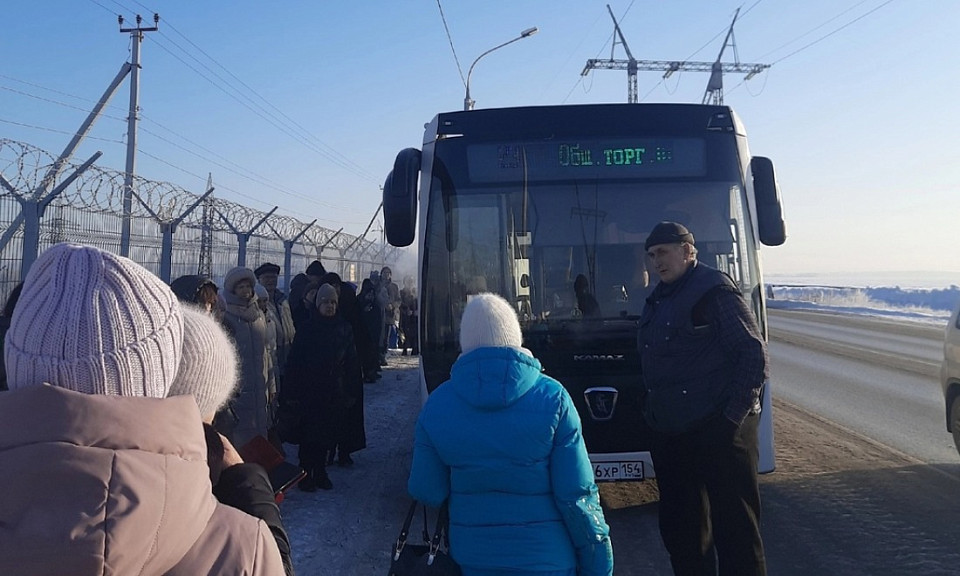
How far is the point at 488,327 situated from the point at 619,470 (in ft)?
10.9

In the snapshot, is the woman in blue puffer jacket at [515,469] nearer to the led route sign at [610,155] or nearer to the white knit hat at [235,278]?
the led route sign at [610,155]

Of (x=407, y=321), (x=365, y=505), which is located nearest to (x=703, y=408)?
(x=365, y=505)

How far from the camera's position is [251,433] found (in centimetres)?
621

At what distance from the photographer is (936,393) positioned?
12.7 m

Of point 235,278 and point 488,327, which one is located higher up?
point 235,278

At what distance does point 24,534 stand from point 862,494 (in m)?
7.09

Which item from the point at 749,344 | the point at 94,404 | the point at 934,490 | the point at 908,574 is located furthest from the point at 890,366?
the point at 94,404

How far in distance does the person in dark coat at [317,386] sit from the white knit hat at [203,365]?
5.65 m

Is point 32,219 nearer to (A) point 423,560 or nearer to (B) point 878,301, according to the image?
(A) point 423,560

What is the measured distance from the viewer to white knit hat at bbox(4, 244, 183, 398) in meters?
1.33

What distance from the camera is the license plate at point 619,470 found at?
18.6ft

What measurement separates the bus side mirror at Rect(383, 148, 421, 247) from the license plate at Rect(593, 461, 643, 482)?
2.37 meters

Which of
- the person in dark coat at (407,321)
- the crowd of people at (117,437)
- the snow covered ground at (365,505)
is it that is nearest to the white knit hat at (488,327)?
the crowd of people at (117,437)

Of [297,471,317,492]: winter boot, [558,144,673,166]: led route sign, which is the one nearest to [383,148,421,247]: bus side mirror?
[558,144,673,166]: led route sign
